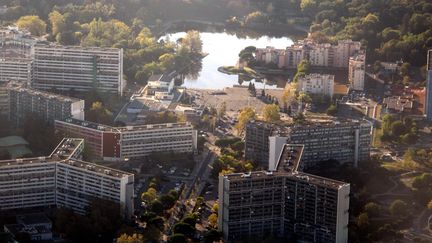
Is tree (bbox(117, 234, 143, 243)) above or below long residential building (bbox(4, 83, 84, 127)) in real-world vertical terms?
below

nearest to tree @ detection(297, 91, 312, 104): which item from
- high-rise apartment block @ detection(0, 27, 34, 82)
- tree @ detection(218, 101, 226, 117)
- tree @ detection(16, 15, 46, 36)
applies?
tree @ detection(218, 101, 226, 117)

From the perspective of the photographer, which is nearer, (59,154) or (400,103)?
(59,154)

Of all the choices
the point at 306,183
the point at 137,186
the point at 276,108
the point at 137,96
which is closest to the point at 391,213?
the point at 306,183

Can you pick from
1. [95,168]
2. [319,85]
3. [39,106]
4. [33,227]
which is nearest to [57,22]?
[319,85]

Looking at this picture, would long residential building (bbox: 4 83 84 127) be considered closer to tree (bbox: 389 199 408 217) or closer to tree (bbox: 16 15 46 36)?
tree (bbox: 389 199 408 217)

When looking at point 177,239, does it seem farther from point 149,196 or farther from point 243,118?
point 243,118
